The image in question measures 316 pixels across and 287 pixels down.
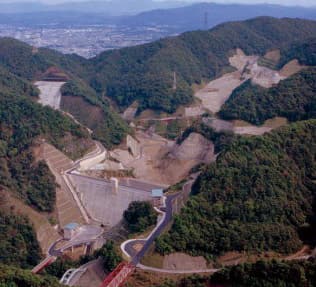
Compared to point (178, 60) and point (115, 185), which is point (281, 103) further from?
point (178, 60)

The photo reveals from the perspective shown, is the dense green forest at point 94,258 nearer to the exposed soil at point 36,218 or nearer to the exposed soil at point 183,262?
the exposed soil at point 183,262

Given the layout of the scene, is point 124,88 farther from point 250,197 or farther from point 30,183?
point 250,197

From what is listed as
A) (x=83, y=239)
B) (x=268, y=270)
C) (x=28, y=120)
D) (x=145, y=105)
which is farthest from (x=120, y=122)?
(x=268, y=270)

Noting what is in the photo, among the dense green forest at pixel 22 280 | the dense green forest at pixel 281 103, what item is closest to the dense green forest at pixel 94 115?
the dense green forest at pixel 281 103

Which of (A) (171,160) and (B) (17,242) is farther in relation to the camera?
(A) (171,160)

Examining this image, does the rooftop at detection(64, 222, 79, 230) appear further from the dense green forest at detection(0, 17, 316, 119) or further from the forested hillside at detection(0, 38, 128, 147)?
the dense green forest at detection(0, 17, 316, 119)

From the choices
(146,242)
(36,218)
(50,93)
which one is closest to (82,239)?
(36,218)
